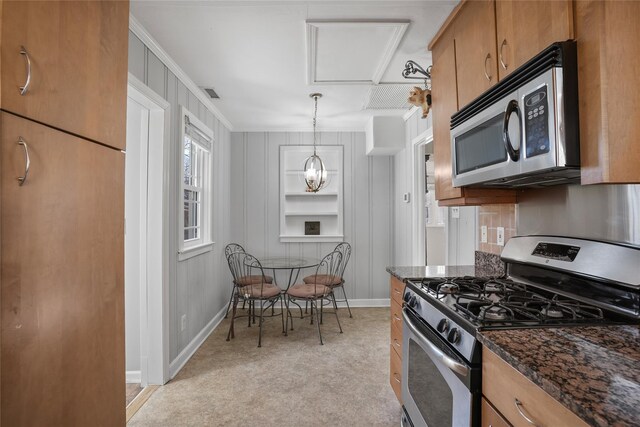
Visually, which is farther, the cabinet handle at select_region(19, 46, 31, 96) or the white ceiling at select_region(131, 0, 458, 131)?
the white ceiling at select_region(131, 0, 458, 131)

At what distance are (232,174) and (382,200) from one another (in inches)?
85.1

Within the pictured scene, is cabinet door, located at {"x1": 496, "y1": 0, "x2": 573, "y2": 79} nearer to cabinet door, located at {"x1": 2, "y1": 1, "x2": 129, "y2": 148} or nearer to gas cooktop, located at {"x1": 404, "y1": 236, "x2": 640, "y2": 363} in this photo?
gas cooktop, located at {"x1": 404, "y1": 236, "x2": 640, "y2": 363}

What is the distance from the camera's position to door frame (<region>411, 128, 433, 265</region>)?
11.3 ft

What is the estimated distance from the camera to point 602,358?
78 centimetres

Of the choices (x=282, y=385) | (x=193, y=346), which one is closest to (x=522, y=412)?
(x=282, y=385)

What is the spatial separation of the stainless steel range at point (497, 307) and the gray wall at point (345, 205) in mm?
2754

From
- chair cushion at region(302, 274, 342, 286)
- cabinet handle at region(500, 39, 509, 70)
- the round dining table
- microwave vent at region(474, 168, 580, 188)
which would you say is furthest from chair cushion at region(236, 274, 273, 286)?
cabinet handle at region(500, 39, 509, 70)

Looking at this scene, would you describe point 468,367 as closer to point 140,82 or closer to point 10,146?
point 10,146

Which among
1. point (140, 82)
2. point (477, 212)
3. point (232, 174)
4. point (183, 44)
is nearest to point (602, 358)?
point (477, 212)

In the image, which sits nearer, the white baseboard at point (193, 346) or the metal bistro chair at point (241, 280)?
the white baseboard at point (193, 346)

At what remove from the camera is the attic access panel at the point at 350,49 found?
1.98 meters

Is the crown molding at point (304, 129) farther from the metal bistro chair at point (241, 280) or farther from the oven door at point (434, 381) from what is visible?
the oven door at point (434, 381)

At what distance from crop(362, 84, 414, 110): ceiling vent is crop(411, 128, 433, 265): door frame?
0.43 metres

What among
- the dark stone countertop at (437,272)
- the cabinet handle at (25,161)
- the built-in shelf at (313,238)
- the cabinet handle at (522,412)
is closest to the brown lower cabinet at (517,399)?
the cabinet handle at (522,412)
